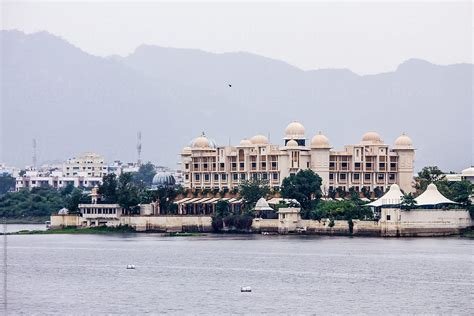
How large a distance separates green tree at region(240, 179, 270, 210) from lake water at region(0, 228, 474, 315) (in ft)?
32.8

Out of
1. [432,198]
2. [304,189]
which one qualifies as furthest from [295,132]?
[432,198]

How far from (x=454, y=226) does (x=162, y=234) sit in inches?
763

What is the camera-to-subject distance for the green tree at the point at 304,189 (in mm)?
90875

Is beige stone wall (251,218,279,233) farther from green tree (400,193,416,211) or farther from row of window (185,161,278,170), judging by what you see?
row of window (185,161,278,170)

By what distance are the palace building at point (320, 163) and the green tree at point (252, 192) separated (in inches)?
168

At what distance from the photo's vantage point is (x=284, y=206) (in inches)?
3469

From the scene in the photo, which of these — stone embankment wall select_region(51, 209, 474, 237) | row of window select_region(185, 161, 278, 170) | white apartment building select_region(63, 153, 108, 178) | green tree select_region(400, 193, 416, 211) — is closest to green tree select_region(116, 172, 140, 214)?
stone embankment wall select_region(51, 209, 474, 237)

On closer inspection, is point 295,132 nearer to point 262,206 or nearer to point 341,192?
point 341,192

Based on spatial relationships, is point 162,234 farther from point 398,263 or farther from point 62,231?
point 398,263

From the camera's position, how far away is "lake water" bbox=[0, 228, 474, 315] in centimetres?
4675

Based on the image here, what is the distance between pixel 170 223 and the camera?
93.1 metres

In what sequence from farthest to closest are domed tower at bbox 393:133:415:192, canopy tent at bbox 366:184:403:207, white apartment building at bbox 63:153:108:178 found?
white apartment building at bbox 63:153:108:178, domed tower at bbox 393:133:415:192, canopy tent at bbox 366:184:403:207

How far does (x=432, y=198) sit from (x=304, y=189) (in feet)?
33.7

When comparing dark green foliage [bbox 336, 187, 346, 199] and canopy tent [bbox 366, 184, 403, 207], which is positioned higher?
dark green foliage [bbox 336, 187, 346, 199]
